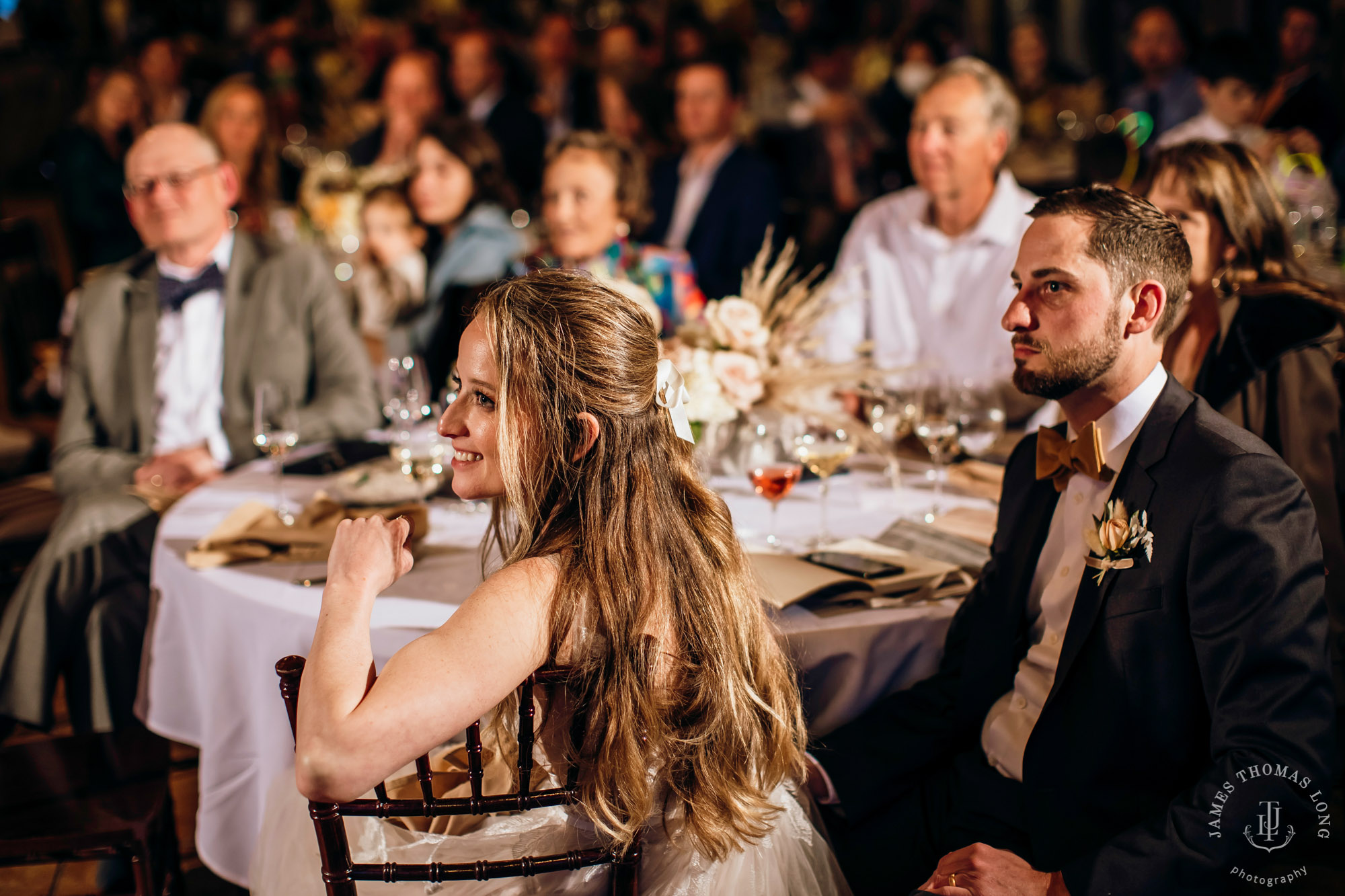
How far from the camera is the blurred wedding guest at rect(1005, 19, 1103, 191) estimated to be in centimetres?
620

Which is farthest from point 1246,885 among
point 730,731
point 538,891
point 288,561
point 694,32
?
point 694,32

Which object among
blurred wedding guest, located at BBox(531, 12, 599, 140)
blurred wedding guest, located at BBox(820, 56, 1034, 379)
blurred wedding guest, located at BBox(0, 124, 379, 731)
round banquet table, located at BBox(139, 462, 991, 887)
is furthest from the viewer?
blurred wedding guest, located at BBox(531, 12, 599, 140)

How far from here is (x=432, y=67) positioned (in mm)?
5684

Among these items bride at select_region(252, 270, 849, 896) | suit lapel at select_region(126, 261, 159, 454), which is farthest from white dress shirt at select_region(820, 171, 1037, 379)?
suit lapel at select_region(126, 261, 159, 454)

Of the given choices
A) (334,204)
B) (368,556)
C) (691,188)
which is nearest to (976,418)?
(368,556)

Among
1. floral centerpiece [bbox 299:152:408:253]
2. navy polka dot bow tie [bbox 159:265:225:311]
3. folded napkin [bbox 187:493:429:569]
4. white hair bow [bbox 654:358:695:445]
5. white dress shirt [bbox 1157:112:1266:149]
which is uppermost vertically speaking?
white dress shirt [bbox 1157:112:1266:149]

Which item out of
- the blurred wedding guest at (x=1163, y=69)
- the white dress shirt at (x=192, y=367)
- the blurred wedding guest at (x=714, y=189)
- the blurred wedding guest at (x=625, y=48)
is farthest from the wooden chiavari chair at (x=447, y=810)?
the blurred wedding guest at (x=1163, y=69)

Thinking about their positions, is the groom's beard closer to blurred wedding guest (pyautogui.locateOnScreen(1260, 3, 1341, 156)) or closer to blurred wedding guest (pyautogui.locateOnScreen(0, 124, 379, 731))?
blurred wedding guest (pyautogui.locateOnScreen(0, 124, 379, 731))

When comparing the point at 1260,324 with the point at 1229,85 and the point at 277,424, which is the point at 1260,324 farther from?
the point at 1229,85

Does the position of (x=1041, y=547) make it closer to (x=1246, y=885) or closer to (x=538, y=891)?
(x=1246, y=885)

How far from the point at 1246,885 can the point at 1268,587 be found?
1.28 ft

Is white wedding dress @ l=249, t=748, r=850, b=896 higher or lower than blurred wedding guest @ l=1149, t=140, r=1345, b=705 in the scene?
lower

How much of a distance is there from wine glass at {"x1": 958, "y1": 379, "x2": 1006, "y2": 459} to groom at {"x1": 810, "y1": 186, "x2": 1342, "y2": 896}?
0.34 meters

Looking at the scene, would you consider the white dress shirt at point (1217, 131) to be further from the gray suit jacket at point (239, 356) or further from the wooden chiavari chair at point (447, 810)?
the wooden chiavari chair at point (447, 810)
